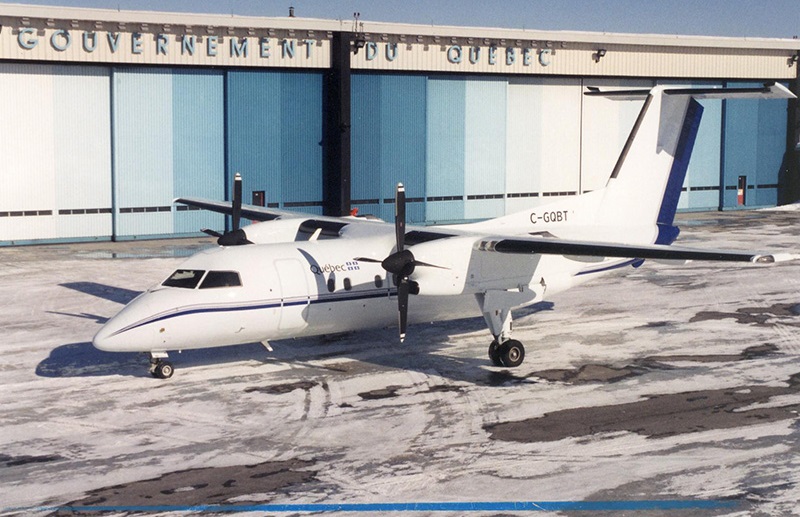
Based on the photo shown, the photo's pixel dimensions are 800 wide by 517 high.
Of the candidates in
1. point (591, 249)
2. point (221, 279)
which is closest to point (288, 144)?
point (221, 279)

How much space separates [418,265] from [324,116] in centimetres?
2669

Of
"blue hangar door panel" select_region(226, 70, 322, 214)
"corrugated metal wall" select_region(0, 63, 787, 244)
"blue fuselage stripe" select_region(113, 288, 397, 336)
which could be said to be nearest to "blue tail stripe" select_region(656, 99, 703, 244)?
"blue fuselage stripe" select_region(113, 288, 397, 336)

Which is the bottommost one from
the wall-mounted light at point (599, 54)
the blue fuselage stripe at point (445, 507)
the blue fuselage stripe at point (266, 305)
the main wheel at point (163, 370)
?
the blue fuselage stripe at point (445, 507)

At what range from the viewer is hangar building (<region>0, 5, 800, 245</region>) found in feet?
135

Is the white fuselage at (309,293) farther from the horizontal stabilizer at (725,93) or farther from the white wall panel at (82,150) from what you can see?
the white wall panel at (82,150)

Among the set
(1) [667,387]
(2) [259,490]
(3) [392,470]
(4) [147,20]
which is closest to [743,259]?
(1) [667,387]

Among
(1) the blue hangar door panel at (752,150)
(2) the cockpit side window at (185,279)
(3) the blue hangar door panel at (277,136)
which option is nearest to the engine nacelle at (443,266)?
(2) the cockpit side window at (185,279)

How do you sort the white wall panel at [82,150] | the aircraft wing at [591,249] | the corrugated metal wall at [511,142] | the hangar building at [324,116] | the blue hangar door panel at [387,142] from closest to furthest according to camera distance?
the aircraft wing at [591,249]
the hangar building at [324,116]
the white wall panel at [82,150]
the blue hangar door panel at [387,142]
the corrugated metal wall at [511,142]

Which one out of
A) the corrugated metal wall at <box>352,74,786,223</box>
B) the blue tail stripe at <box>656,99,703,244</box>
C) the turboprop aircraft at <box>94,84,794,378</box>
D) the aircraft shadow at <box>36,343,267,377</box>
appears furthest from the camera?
the corrugated metal wall at <box>352,74,786,223</box>

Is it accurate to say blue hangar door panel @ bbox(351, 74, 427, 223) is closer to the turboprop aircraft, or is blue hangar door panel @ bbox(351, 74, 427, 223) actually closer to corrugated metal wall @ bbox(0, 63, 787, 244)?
corrugated metal wall @ bbox(0, 63, 787, 244)

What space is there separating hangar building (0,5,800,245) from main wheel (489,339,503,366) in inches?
945

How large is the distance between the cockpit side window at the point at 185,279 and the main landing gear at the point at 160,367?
1418 mm

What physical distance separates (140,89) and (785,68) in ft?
117

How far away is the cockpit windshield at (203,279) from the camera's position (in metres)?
21.0
